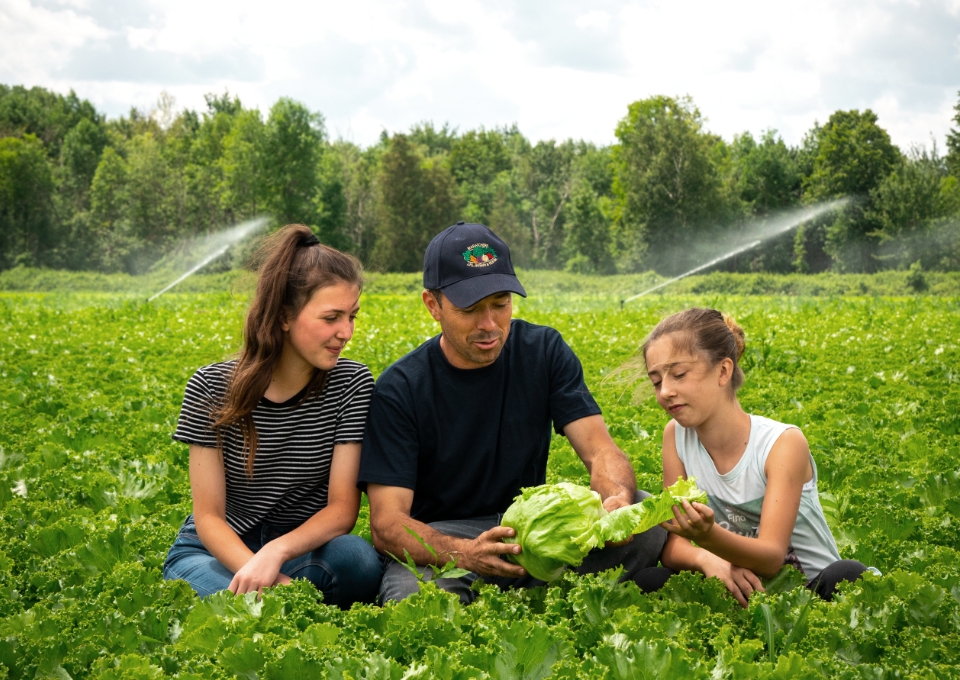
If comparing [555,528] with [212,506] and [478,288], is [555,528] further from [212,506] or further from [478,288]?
[212,506]

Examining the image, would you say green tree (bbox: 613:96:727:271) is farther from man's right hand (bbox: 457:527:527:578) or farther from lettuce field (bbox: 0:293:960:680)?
man's right hand (bbox: 457:527:527:578)

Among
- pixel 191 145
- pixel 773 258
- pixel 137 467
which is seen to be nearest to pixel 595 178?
pixel 773 258

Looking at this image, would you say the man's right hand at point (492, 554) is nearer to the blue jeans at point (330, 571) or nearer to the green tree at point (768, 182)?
the blue jeans at point (330, 571)

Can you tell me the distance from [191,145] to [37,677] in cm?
7678

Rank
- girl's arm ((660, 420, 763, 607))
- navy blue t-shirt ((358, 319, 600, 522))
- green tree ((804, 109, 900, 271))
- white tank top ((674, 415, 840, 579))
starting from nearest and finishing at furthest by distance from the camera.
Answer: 1. girl's arm ((660, 420, 763, 607))
2. white tank top ((674, 415, 840, 579))
3. navy blue t-shirt ((358, 319, 600, 522))
4. green tree ((804, 109, 900, 271))

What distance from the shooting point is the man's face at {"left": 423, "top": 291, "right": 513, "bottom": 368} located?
3.79 metres

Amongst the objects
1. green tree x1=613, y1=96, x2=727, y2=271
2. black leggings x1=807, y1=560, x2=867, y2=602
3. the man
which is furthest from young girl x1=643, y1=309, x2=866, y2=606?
green tree x1=613, y1=96, x2=727, y2=271

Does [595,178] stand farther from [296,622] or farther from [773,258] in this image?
[296,622]

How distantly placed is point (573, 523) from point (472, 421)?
89 centimetres

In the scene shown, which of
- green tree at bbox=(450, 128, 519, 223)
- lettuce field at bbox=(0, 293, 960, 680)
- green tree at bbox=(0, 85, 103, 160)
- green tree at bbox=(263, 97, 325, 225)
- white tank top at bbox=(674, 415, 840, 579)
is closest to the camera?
lettuce field at bbox=(0, 293, 960, 680)

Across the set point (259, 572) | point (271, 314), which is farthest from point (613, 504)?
point (271, 314)

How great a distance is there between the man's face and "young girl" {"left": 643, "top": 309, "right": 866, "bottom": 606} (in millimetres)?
640

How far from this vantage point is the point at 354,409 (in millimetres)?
3979

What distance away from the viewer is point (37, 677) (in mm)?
2855
